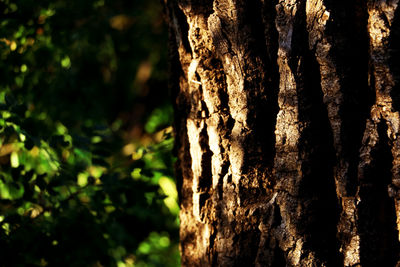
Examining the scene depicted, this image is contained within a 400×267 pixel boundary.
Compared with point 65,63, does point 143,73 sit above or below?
above

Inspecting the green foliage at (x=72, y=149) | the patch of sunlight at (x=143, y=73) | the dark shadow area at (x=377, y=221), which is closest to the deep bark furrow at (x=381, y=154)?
the dark shadow area at (x=377, y=221)

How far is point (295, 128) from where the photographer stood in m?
1.24

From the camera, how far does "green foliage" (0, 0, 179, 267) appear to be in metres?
1.78

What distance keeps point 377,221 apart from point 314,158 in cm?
25

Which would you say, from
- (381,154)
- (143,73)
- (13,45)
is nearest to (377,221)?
(381,154)

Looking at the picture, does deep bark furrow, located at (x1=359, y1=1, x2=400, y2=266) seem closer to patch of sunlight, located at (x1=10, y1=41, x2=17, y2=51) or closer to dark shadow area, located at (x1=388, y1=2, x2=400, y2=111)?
dark shadow area, located at (x1=388, y1=2, x2=400, y2=111)

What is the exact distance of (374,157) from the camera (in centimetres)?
116

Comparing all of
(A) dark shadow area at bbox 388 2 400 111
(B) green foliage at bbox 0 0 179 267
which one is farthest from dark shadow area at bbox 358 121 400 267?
(B) green foliage at bbox 0 0 179 267

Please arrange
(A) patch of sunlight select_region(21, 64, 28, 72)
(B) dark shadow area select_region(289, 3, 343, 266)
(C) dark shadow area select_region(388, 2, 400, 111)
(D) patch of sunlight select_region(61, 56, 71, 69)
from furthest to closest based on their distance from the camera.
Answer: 1. (D) patch of sunlight select_region(61, 56, 71, 69)
2. (A) patch of sunlight select_region(21, 64, 28, 72)
3. (B) dark shadow area select_region(289, 3, 343, 266)
4. (C) dark shadow area select_region(388, 2, 400, 111)

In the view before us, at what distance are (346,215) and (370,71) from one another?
420 mm

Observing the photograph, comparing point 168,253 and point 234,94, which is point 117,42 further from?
point 234,94

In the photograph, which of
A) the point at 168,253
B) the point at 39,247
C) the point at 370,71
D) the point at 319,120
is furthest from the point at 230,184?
the point at 168,253

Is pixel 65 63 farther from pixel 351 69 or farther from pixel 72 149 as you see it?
pixel 351 69

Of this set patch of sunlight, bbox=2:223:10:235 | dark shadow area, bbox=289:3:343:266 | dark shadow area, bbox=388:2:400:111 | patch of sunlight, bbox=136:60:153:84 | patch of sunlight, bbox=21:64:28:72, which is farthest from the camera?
patch of sunlight, bbox=136:60:153:84
